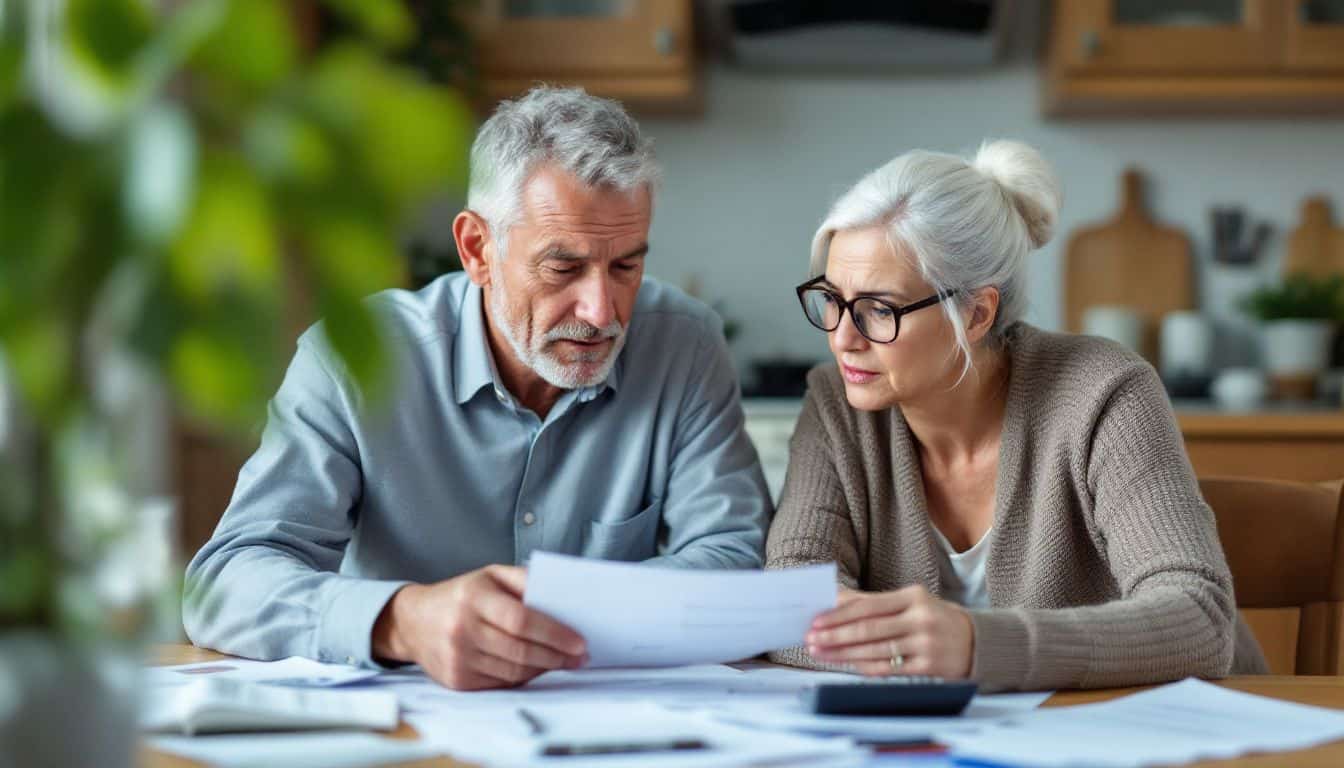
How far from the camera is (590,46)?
11.8 feet

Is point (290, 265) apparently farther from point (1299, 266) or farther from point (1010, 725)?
point (1299, 266)

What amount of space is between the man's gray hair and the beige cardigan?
0.41 meters

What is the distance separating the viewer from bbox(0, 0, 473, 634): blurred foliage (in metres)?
0.59

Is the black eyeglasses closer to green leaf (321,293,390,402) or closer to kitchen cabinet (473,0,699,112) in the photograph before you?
green leaf (321,293,390,402)

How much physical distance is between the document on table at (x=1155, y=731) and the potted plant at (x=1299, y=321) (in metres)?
2.60

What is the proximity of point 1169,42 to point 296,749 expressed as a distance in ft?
10.3

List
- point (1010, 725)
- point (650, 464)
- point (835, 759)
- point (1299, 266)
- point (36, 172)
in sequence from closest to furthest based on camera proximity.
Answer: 1. point (36, 172)
2. point (835, 759)
3. point (1010, 725)
4. point (650, 464)
5. point (1299, 266)

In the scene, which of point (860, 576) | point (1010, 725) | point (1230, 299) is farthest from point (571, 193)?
point (1230, 299)

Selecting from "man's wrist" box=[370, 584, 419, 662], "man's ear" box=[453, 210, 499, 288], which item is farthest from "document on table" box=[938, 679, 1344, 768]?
"man's ear" box=[453, 210, 499, 288]

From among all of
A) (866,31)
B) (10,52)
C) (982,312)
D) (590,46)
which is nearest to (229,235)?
(10,52)

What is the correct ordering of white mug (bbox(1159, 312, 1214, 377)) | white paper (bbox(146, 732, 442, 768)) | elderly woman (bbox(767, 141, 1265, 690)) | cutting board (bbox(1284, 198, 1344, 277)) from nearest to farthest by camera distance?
white paper (bbox(146, 732, 442, 768))
elderly woman (bbox(767, 141, 1265, 690))
white mug (bbox(1159, 312, 1214, 377))
cutting board (bbox(1284, 198, 1344, 277))

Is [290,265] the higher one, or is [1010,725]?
[290,265]

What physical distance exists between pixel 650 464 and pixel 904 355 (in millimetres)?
360

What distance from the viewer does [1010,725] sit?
1159 mm
